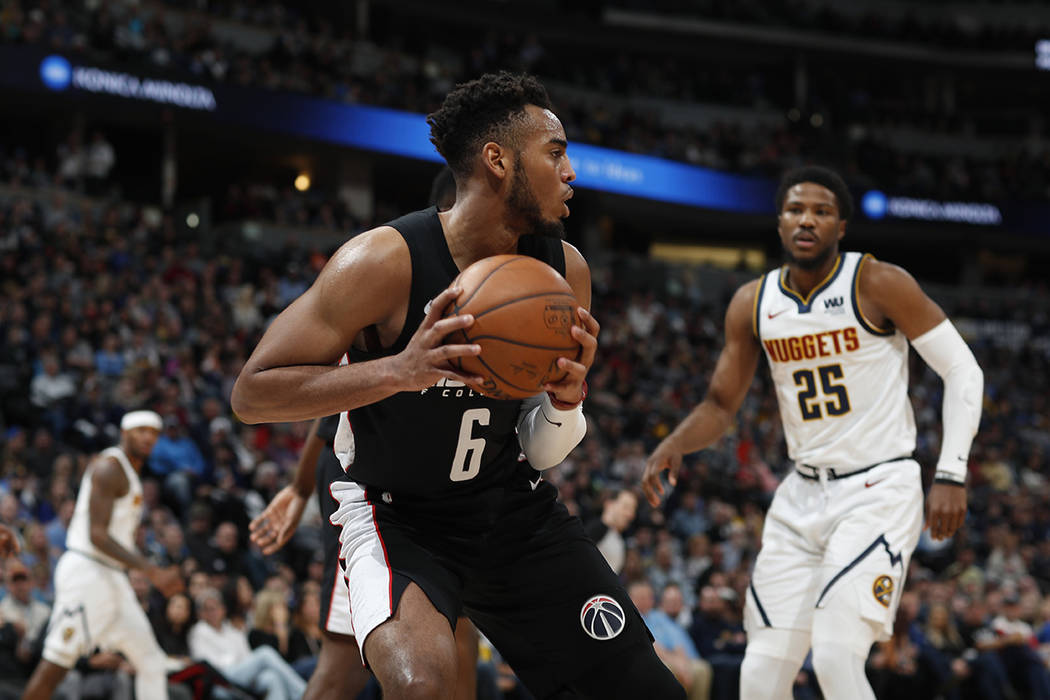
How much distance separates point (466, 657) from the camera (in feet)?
13.3

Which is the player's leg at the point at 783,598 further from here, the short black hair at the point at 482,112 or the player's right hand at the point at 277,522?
the short black hair at the point at 482,112

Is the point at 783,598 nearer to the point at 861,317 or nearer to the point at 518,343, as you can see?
the point at 861,317

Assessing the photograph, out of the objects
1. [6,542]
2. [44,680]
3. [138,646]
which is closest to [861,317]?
[6,542]

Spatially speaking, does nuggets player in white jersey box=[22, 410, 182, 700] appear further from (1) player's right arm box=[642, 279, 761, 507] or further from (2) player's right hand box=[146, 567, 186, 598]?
(1) player's right arm box=[642, 279, 761, 507]

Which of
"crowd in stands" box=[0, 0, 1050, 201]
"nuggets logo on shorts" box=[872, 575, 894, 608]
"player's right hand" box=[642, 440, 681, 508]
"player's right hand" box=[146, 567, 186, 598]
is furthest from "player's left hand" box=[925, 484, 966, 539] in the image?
"crowd in stands" box=[0, 0, 1050, 201]

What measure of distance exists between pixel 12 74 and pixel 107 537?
507 inches

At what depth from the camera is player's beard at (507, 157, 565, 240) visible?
3.26m

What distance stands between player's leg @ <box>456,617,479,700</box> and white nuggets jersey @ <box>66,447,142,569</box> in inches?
133

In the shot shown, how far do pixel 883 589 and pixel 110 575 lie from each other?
4582mm

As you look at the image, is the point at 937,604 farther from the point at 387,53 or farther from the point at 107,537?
the point at 387,53

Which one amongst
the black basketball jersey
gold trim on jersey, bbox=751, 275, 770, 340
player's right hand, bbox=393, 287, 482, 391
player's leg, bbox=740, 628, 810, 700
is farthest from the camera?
gold trim on jersey, bbox=751, 275, 770, 340

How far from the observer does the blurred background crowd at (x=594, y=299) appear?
31.6 ft

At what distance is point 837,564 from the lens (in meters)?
4.26

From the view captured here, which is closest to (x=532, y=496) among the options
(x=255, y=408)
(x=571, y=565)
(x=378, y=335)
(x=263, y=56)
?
(x=571, y=565)
